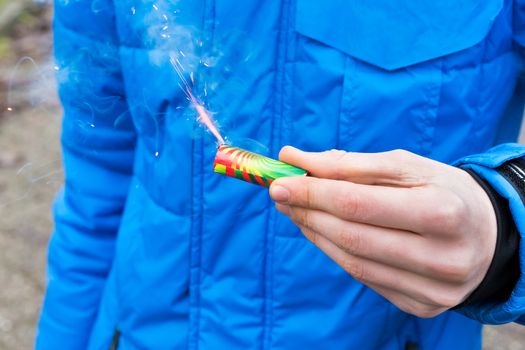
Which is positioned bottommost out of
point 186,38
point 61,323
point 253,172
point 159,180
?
point 61,323

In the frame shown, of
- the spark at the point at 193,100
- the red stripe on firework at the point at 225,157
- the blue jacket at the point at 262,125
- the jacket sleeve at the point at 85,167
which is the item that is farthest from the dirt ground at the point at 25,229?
the red stripe on firework at the point at 225,157

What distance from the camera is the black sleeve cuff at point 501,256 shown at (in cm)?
74

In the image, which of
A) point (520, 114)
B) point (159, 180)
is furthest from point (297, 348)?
point (520, 114)

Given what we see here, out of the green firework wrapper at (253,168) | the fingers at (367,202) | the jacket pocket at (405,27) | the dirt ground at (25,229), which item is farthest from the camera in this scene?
the dirt ground at (25,229)

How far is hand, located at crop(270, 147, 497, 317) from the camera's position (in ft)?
2.18

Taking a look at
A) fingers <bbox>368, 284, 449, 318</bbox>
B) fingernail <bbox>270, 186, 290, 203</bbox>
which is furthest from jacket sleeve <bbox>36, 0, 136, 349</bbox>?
fingers <bbox>368, 284, 449, 318</bbox>

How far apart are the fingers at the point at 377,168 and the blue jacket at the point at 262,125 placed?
135mm

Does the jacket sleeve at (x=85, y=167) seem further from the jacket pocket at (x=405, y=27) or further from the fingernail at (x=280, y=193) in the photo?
the fingernail at (x=280, y=193)

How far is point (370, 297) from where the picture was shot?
101cm

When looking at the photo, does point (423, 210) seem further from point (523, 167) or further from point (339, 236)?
point (523, 167)

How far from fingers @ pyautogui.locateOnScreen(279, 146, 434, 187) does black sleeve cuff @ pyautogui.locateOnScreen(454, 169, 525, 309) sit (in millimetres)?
112

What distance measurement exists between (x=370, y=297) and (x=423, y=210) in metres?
0.40

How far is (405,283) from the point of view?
715 millimetres

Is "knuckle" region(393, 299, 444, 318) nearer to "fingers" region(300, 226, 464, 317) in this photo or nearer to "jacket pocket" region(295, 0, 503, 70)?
"fingers" region(300, 226, 464, 317)
